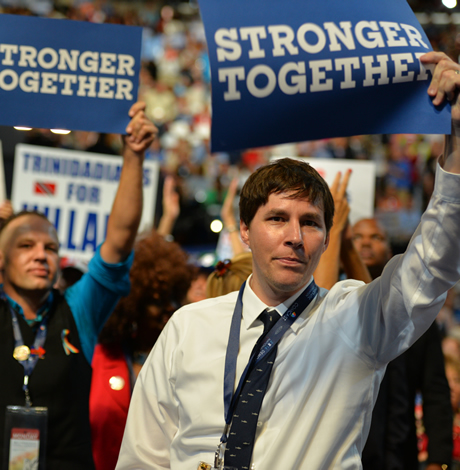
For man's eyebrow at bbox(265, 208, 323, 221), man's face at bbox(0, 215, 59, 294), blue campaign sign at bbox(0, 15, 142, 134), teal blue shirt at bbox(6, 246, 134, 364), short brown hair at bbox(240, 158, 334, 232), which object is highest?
blue campaign sign at bbox(0, 15, 142, 134)

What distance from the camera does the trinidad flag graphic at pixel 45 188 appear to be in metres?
4.05

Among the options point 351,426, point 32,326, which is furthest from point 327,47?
point 32,326

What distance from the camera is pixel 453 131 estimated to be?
5.03 ft

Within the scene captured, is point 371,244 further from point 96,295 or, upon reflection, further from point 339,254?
point 96,295

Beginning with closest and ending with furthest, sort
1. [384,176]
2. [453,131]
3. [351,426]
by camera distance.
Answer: [453,131] → [351,426] → [384,176]

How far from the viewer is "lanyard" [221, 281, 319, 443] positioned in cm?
169

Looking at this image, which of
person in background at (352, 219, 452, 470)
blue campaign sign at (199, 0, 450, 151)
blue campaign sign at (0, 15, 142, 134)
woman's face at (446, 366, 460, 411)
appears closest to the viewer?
blue campaign sign at (199, 0, 450, 151)

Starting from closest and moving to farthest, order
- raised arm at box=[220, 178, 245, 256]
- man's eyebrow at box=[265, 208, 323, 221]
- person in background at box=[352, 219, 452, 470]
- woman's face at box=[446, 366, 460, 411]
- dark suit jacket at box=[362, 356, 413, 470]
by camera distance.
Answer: man's eyebrow at box=[265, 208, 323, 221] < dark suit jacket at box=[362, 356, 413, 470] < person in background at box=[352, 219, 452, 470] < raised arm at box=[220, 178, 245, 256] < woman's face at box=[446, 366, 460, 411]

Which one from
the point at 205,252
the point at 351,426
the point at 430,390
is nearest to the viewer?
the point at 351,426

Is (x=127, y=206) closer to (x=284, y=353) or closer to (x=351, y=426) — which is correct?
(x=284, y=353)

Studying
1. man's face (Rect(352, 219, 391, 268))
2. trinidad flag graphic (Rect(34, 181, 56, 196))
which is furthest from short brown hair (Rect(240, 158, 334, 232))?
trinidad flag graphic (Rect(34, 181, 56, 196))

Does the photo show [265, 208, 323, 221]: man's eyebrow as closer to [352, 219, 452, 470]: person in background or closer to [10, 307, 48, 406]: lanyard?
[10, 307, 48, 406]: lanyard

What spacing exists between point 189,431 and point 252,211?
0.65 m

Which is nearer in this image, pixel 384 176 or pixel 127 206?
pixel 127 206
